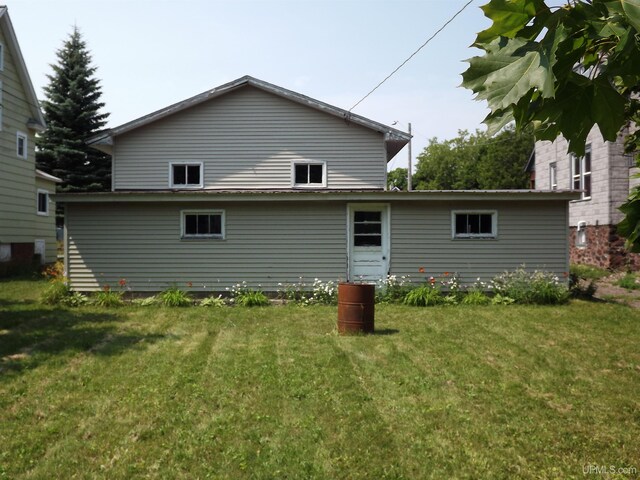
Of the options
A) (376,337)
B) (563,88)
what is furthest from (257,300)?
(563,88)

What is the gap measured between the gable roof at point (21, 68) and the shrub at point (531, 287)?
64.0ft

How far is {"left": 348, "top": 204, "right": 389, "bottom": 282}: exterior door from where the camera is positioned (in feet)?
51.3

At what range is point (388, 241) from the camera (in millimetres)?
15578

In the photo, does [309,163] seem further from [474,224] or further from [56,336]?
[56,336]

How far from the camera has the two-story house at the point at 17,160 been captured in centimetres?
2062

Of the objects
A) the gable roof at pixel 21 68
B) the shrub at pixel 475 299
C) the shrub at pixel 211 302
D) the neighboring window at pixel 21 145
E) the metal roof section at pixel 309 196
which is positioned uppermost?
the gable roof at pixel 21 68

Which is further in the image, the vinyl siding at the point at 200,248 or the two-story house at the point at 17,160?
the two-story house at the point at 17,160

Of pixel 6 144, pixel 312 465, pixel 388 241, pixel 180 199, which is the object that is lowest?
pixel 312 465

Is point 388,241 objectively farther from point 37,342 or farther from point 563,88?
Answer: point 563,88

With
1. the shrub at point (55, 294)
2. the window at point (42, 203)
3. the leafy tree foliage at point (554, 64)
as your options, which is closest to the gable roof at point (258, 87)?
the shrub at point (55, 294)

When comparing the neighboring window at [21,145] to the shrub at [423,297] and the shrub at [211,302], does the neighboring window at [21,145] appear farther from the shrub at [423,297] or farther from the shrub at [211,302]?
the shrub at [423,297]

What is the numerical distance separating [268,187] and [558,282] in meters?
9.16

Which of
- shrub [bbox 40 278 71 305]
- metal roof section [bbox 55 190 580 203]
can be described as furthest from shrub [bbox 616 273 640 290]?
shrub [bbox 40 278 71 305]

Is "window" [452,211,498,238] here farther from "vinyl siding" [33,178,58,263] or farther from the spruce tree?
the spruce tree
